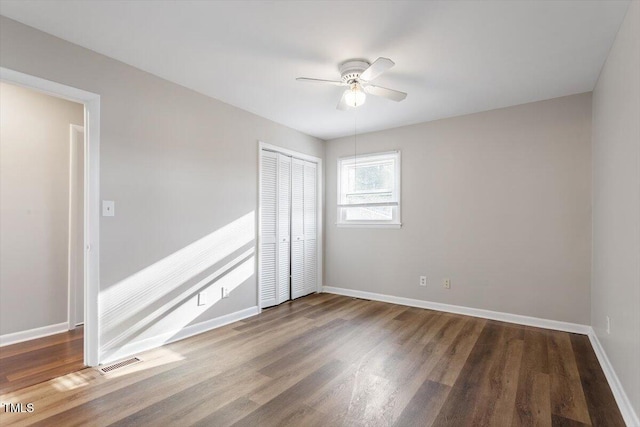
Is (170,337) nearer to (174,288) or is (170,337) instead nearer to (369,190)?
(174,288)

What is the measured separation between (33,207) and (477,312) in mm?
4880

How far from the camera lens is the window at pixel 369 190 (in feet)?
14.8

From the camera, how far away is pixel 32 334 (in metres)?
3.07

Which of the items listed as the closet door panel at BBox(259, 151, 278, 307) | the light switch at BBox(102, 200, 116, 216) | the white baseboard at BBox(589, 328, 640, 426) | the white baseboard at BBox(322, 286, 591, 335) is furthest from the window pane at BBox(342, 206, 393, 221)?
the light switch at BBox(102, 200, 116, 216)

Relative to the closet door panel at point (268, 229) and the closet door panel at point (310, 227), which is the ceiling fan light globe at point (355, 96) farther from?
the closet door panel at point (310, 227)

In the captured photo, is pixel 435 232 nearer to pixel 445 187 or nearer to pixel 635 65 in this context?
pixel 445 187

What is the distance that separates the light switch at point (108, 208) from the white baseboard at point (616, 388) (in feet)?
11.9

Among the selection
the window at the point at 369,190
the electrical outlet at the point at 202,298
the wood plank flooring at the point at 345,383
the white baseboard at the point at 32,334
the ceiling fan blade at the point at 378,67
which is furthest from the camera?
the window at the point at 369,190

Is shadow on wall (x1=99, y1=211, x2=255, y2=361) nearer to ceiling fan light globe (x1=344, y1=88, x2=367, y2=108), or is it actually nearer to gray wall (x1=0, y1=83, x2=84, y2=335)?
gray wall (x1=0, y1=83, x2=84, y2=335)

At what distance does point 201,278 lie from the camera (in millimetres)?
3314

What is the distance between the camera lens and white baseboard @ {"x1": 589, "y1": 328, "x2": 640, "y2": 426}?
1.77 m

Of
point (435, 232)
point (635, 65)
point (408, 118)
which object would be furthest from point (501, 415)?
point (408, 118)

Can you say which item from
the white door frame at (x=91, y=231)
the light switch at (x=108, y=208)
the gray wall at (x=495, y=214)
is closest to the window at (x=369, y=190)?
the gray wall at (x=495, y=214)

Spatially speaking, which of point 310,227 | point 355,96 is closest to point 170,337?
point 310,227
